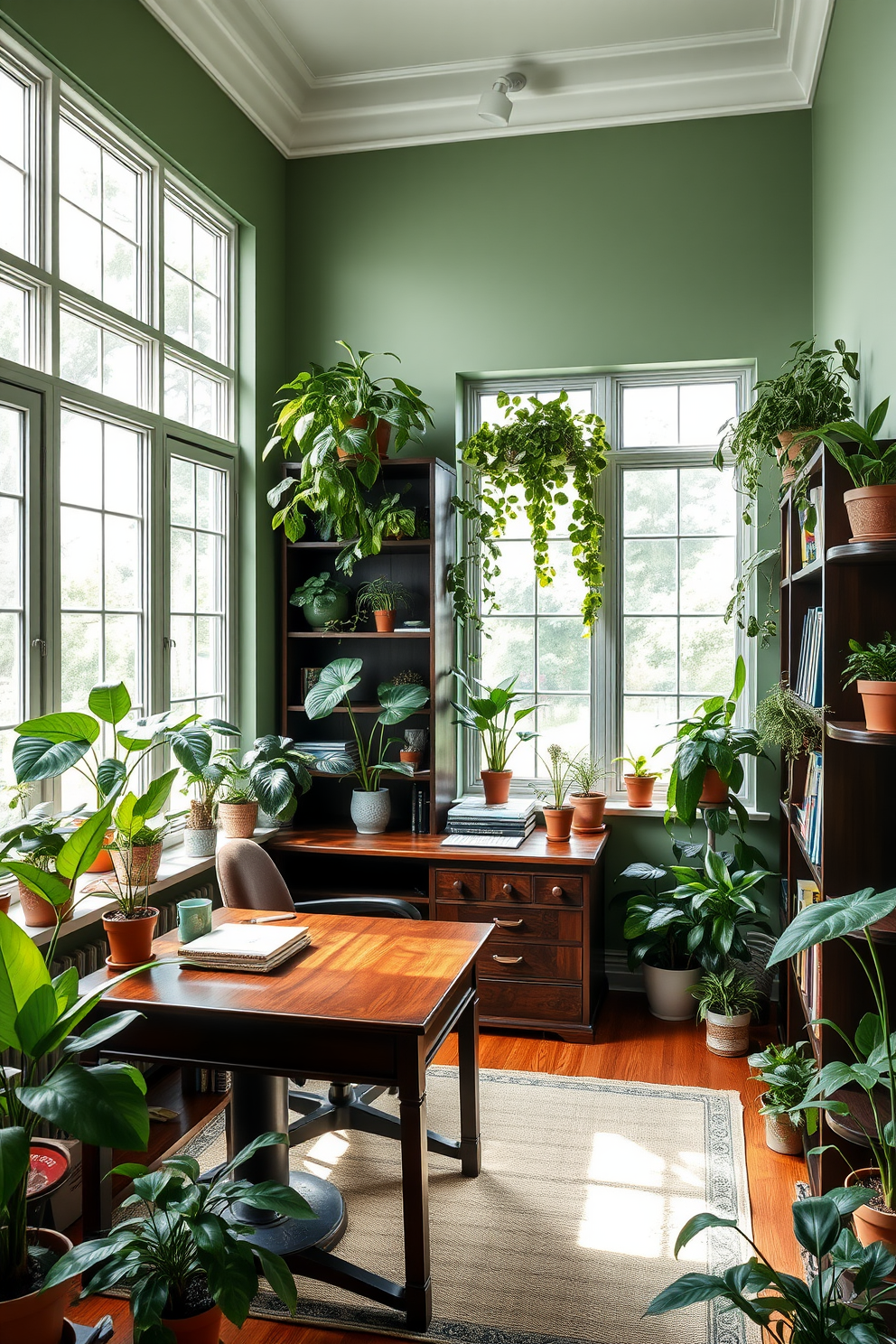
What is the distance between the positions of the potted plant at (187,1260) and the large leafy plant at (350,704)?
2.35m

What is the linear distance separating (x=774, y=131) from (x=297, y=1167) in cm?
437

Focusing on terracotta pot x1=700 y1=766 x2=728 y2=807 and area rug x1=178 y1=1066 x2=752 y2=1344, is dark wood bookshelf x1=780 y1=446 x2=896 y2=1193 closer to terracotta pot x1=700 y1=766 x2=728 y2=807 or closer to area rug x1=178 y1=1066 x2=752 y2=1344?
area rug x1=178 y1=1066 x2=752 y2=1344

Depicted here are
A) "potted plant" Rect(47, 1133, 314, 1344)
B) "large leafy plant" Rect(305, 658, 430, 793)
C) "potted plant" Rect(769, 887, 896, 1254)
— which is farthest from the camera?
"large leafy plant" Rect(305, 658, 430, 793)

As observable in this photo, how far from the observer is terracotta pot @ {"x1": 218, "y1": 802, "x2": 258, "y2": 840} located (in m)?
3.99

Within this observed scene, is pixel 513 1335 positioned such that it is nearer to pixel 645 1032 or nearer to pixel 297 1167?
pixel 297 1167

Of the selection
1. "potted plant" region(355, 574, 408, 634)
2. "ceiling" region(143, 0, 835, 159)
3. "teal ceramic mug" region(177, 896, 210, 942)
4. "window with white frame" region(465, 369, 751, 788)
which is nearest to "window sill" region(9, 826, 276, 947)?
"teal ceramic mug" region(177, 896, 210, 942)

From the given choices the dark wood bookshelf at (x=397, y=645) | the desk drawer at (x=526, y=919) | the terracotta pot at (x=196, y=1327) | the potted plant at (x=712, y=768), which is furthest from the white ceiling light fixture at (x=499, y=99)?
the terracotta pot at (x=196, y=1327)

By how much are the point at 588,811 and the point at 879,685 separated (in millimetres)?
2315

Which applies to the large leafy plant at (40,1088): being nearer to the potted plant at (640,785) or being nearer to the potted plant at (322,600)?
the potted plant at (322,600)

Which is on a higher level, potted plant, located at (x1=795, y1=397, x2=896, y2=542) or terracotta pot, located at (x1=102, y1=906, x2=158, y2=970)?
potted plant, located at (x1=795, y1=397, x2=896, y2=542)

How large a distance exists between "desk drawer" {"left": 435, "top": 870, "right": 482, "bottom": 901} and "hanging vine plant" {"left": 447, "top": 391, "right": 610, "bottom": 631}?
1.18 m

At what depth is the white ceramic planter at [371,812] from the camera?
177 inches

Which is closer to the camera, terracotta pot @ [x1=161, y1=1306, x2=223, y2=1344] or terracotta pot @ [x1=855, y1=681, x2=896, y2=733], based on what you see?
terracotta pot @ [x1=161, y1=1306, x2=223, y2=1344]

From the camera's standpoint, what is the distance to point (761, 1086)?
3604 mm
